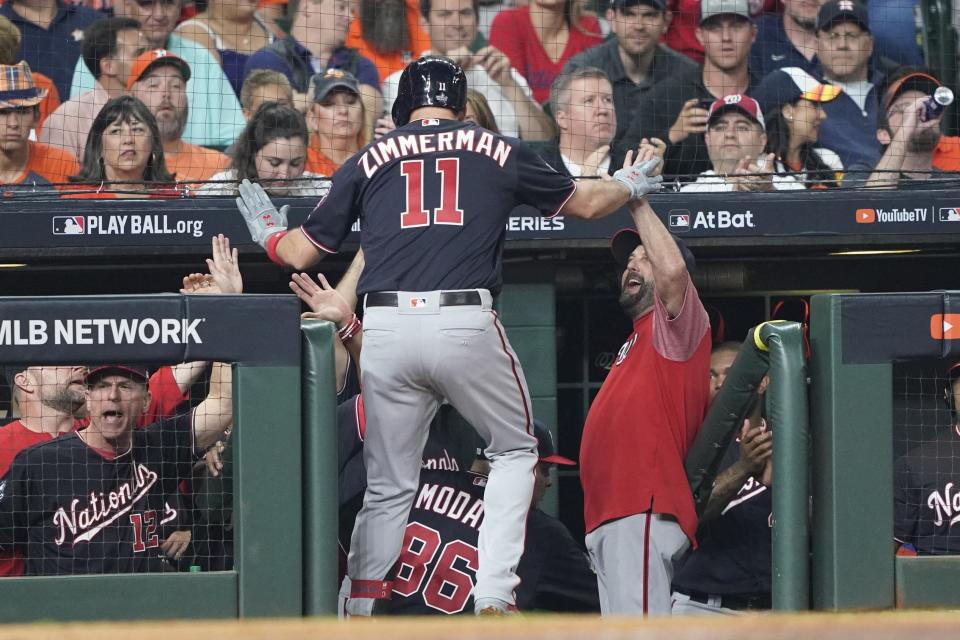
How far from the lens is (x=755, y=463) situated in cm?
390

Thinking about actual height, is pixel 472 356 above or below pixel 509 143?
below

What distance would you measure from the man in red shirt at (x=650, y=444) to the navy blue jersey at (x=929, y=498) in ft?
2.12

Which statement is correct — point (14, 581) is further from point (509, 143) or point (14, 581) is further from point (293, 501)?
point (509, 143)

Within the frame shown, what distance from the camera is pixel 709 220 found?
591 centimetres

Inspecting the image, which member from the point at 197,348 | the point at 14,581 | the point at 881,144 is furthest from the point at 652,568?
the point at 881,144

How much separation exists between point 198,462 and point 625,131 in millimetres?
3549

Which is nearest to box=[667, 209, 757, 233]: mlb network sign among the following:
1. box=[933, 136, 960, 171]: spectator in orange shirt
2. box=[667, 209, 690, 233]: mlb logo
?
box=[667, 209, 690, 233]: mlb logo

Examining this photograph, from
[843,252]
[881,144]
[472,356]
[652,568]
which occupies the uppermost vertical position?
[881,144]

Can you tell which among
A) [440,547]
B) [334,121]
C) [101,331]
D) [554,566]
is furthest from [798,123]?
[101,331]

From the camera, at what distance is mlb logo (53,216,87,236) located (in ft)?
18.4

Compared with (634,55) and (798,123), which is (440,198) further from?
(798,123)

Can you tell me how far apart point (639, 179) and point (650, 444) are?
2.63ft

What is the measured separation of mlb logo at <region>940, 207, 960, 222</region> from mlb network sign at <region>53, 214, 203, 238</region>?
3.30 m

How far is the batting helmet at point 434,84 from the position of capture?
3805 millimetres
